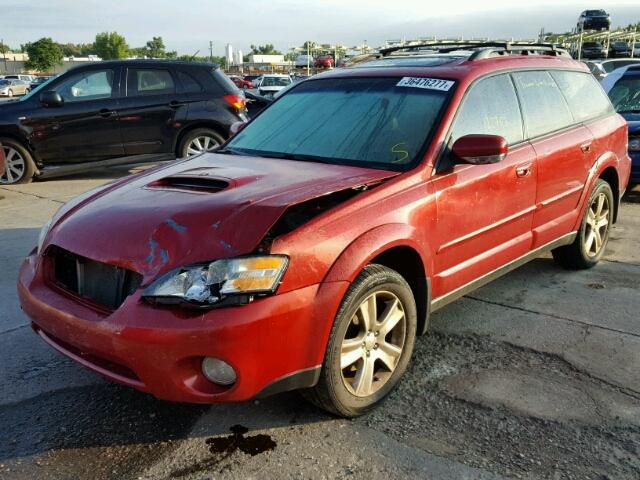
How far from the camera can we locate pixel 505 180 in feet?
12.2

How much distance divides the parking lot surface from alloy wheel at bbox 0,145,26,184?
5.58 metres

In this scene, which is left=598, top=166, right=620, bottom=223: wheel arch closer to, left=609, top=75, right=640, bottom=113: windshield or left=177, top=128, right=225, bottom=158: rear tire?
left=609, top=75, right=640, bottom=113: windshield

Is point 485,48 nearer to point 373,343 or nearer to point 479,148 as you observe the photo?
point 479,148

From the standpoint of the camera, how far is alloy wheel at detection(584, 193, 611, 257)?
5020mm

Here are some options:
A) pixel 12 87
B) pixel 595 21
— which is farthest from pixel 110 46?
pixel 595 21

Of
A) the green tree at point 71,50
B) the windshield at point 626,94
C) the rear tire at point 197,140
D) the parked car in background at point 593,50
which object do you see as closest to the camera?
the windshield at point 626,94

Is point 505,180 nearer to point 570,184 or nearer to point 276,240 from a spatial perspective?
point 570,184

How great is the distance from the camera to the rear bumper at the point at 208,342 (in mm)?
2350

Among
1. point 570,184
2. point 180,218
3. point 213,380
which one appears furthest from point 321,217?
point 570,184

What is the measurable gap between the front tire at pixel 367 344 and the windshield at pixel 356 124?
0.72m

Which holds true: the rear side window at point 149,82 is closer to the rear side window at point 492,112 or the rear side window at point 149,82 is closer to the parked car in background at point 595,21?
the rear side window at point 492,112

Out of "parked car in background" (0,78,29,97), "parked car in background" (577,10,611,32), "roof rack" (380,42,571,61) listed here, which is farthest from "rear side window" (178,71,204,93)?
"parked car in background" (0,78,29,97)

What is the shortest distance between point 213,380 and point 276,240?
63 cm

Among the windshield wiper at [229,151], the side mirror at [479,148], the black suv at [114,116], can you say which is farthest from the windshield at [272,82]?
the side mirror at [479,148]
